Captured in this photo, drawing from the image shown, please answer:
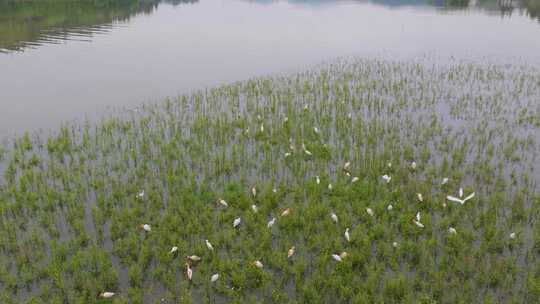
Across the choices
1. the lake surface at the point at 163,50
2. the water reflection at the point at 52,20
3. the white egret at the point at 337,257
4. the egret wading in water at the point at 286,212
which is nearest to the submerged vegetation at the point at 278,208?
the white egret at the point at 337,257

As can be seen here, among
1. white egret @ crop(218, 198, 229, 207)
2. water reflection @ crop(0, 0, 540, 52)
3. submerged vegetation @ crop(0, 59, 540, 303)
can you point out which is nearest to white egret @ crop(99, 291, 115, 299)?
submerged vegetation @ crop(0, 59, 540, 303)

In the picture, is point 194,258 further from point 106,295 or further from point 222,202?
point 222,202

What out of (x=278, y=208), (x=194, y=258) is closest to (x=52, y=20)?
(x=278, y=208)

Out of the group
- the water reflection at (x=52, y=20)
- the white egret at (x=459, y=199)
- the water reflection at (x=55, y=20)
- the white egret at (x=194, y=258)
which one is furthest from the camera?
the water reflection at (x=55, y=20)

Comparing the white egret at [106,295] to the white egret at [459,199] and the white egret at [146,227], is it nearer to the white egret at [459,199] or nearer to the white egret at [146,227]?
the white egret at [146,227]

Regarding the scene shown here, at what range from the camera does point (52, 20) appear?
4556 cm

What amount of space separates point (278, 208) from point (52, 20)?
47.6 metres

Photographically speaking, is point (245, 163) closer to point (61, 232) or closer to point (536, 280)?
point (61, 232)

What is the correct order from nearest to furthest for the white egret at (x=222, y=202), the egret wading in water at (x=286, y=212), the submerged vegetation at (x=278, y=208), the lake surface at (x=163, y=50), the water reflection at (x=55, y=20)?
the submerged vegetation at (x=278, y=208) → the egret wading in water at (x=286, y=212) → the white egret at (x=222, y=202) → the lake surface at (x=163, y=50) → the water reflection at (x=55, y=20)

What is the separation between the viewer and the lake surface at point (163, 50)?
20.2 m

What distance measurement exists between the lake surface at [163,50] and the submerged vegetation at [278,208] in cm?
509

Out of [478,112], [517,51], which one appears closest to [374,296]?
[478,112]

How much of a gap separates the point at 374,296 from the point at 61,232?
277 inches

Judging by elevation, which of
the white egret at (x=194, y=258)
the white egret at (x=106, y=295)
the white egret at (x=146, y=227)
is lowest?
the white egret at (x=106, y=295)
